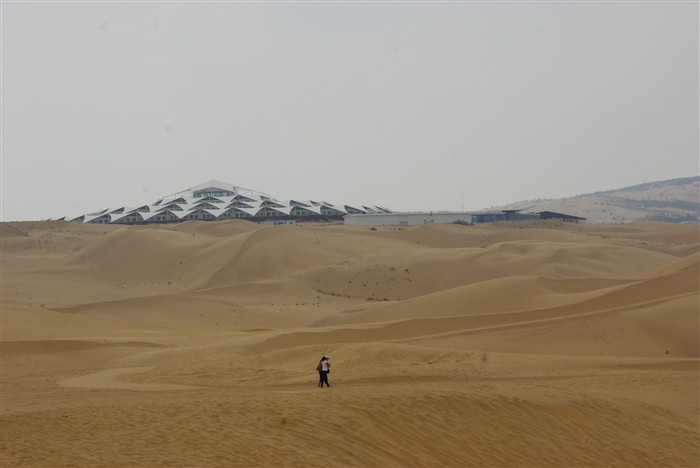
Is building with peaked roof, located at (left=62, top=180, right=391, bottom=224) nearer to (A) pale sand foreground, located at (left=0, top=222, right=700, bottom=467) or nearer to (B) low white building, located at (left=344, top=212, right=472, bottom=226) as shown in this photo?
(B) low white building, located at (left=344, top=212, right=472, bottom=226)

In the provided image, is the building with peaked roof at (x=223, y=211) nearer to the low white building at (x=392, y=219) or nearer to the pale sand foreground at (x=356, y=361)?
the low white building at (x=392, y=219)

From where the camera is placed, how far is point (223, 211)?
97.8 metres

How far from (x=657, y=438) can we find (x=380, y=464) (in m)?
6.02

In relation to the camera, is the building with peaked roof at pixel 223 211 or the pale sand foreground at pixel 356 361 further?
the building with peaked roof at pixel 223 211

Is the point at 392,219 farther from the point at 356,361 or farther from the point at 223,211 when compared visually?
the point at 356,361

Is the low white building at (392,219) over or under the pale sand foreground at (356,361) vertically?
over

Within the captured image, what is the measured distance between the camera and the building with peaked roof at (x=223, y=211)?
9575 cm

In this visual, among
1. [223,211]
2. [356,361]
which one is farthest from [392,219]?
[356,361]

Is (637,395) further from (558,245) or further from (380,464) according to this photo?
(558,245)

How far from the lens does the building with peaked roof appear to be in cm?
9575

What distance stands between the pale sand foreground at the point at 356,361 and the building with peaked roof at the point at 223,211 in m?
42.7

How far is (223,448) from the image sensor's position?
1191 cm

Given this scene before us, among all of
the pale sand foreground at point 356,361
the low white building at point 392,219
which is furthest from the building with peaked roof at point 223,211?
the pale sand foreground at point 356,361

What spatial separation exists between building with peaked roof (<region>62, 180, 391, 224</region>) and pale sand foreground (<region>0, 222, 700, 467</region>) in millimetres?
42658
